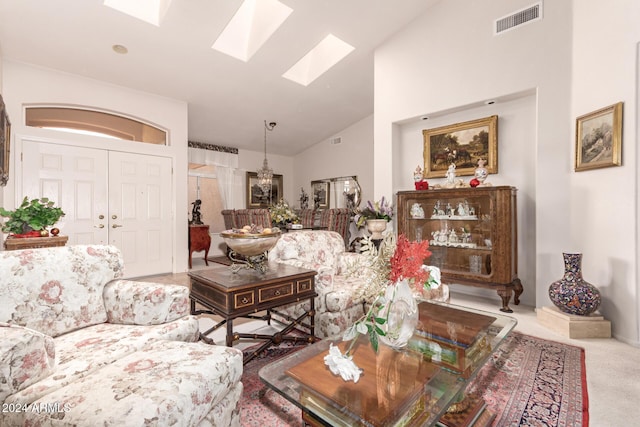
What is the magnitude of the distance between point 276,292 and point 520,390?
164 cm

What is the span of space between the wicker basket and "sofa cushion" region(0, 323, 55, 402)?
9.24 feet

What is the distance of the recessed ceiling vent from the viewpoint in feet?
10.3

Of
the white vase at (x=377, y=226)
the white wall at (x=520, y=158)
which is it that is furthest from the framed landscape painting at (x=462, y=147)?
the white vase at (x=377, y=226)

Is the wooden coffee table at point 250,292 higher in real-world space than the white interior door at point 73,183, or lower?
lower

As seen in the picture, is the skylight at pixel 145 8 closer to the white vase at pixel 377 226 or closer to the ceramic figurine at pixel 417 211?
the white vase at pixel 377 226

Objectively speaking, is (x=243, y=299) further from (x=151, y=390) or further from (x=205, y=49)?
(x=205, y=49)

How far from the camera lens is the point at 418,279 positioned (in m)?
1.29

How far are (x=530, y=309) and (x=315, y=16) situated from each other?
4.47 meters

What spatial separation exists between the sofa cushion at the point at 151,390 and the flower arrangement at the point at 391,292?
47 cm

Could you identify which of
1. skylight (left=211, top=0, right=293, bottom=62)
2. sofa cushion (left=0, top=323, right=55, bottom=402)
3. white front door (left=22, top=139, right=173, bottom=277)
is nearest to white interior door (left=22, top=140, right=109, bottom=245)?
white front door (left=22, top=139, right=173, bottom=277)

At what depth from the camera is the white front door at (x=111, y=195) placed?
4.04 m

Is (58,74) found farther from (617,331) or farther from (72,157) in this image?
(617,331)

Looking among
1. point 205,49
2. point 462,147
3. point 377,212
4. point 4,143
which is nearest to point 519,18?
point 462,147

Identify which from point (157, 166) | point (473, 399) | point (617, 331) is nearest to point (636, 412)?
point (473, 399)
